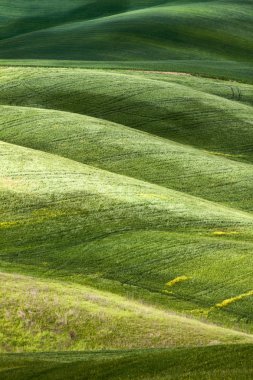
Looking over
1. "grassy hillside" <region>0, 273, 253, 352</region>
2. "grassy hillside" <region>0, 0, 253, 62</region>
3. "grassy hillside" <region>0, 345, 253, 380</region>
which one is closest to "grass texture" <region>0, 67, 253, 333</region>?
"grassy hillside" <region>0, 273, 253, 352</region>

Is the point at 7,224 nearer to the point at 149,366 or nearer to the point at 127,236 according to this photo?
the point at 127,236

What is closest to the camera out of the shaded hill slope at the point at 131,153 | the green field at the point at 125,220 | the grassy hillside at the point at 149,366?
the grassy hillside at the point at 149,366

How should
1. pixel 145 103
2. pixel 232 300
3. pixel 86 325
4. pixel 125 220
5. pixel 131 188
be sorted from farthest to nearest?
1. pixel 145 103
2. pixel 131 188
3. pixel 125 220
4. pixel 232 300
5. pixel 86 325

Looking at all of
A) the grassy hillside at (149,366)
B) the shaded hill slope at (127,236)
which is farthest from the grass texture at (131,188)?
the grassy hillside at (149,366)

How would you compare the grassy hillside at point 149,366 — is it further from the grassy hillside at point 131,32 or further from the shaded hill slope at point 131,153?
the grassy hillside at point 131,32

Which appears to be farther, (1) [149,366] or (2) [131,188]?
(2) [131,188]

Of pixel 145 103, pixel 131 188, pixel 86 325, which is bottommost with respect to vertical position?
pixel 145 103

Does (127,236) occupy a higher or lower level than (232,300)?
higher

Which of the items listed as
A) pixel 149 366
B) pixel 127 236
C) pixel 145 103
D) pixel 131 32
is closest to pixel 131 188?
pixel 127 236

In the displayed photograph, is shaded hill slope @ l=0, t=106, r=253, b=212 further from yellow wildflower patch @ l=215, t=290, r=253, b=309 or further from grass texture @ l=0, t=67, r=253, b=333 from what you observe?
yellow wildflower patch @ l=215, t=290, r=253, b=309
